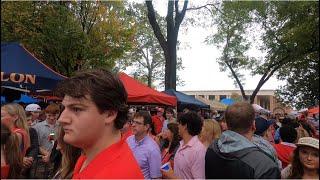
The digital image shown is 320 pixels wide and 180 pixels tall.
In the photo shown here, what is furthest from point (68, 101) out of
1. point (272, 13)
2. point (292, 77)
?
point (292, 77)

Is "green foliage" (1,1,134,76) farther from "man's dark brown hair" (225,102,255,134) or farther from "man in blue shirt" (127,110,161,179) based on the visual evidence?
"man's dark brown hair" (225,102,255,134)

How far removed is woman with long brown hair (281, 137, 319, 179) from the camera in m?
3.71

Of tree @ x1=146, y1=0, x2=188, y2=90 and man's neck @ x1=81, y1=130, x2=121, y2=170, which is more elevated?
tree @ x1=146, y1=0, x2=188, y2=90

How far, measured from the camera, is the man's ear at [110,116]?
1860 millimetres

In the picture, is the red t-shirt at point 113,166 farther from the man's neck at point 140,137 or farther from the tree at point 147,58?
the tree at point 147,58

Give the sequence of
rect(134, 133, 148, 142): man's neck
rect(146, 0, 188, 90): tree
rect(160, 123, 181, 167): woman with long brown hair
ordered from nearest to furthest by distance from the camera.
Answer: rect(134, 133, 148, 142): man's neck < rect(160, 123, 181, 167): woman with long brown hair < rect(146, 0, 188, 90): tree

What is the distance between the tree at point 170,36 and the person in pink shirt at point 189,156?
11.4 metres

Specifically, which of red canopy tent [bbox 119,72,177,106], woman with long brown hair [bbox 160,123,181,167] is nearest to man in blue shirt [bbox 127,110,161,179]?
woman with long brown hair [bbox 160,123,181,167]

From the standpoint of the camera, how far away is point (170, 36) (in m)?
16.9

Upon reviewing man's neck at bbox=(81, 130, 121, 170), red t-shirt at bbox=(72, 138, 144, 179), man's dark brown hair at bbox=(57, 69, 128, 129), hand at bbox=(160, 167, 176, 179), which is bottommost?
hand at bbox=(160, 167, 176, 179)

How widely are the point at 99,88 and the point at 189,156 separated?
114 inches

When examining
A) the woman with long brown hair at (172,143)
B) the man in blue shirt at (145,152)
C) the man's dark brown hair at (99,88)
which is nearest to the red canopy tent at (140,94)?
the woman with long brown hair at (172,143)

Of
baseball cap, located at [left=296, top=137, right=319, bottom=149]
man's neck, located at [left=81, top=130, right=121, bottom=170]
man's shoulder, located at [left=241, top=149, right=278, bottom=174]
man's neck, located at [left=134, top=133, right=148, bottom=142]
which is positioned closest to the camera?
man's neck, located at [left=81, top=130, right=121, bottom=170]

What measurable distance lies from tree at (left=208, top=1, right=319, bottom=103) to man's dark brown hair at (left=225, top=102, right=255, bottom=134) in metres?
16.2
